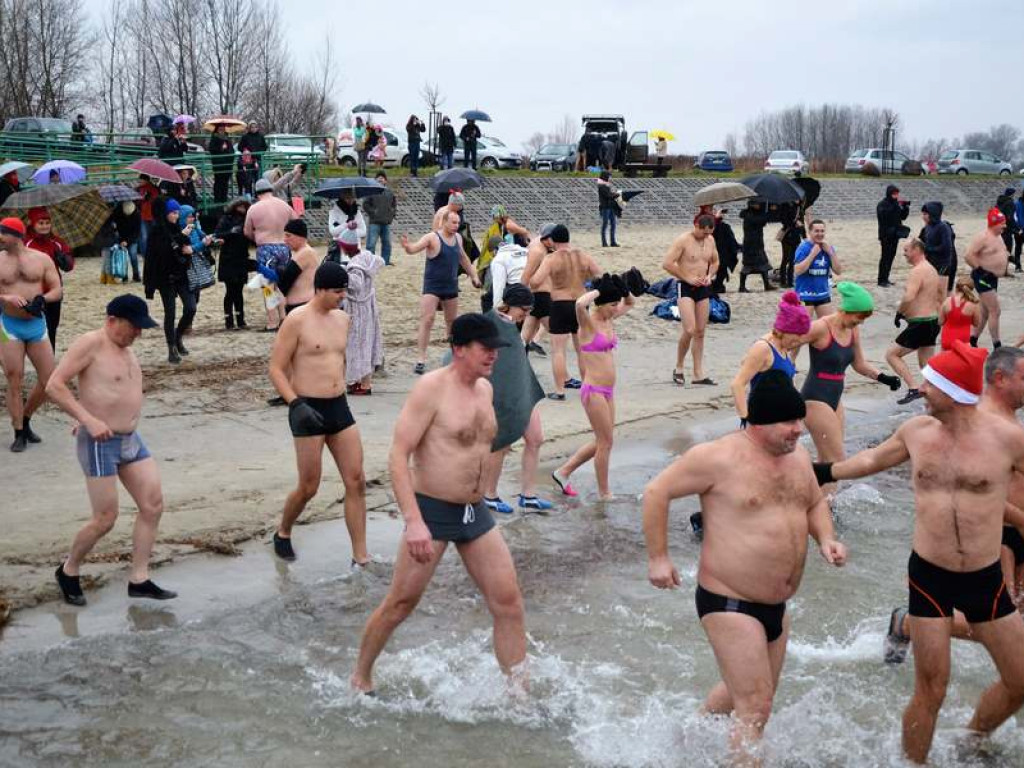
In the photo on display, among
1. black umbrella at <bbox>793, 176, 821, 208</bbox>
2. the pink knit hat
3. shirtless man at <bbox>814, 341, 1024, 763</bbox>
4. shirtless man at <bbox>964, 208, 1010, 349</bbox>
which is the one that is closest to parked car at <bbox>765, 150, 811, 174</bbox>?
black umbrella at <bbox>793, 176, 821, 208</bbox>

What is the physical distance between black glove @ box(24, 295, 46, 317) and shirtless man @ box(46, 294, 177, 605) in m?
3.21

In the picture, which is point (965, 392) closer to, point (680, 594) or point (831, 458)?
point (680, 594)

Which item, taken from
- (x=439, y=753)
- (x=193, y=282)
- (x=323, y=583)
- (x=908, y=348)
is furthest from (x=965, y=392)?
(x=193, y=282)

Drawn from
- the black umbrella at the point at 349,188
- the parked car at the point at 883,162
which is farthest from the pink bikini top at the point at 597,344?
the parked car at the point at 883,162

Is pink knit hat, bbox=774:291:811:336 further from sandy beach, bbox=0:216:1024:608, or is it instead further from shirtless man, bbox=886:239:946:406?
shirtless man, bbox=886:239:946:406

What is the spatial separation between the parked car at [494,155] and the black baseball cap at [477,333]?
34031mm

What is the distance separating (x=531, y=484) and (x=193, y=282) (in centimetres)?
620

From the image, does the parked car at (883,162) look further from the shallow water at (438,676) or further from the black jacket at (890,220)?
the shallow water at (438,676)

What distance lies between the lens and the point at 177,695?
615 centimetres

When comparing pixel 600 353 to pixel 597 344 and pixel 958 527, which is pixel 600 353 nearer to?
pixel 597 344

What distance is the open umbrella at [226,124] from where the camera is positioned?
28.5 meters

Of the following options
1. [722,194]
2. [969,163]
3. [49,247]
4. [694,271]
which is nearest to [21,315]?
[49,247]

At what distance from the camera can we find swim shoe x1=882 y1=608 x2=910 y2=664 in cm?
650

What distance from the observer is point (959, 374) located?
16.9 feet
